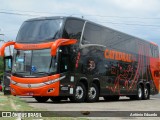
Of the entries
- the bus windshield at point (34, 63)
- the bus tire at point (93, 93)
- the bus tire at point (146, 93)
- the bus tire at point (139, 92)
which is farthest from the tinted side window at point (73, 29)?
the bus tire at point (146, 93)

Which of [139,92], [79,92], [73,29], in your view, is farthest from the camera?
[139,92]

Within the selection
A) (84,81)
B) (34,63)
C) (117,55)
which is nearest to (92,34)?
(84,81)

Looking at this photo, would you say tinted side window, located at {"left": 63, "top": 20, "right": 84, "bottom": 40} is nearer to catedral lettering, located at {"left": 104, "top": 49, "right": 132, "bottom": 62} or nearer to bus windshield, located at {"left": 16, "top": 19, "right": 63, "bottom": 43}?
bus windshield, located at {"left": 16, "top": 19, "right": 63, "bottom": 43}

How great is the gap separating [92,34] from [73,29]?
5.69 ft

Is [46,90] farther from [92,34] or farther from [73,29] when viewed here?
[92,34]

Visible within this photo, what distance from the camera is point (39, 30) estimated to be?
64.8ft

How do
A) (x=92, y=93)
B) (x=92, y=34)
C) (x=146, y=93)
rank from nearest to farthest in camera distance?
1. (x=92, y=34)
2. (x=92, y=93)
3. (x=146, y=93)

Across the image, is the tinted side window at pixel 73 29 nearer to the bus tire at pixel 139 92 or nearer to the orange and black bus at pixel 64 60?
the orange and black bus at pixel 64 60

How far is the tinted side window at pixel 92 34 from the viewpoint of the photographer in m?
20.8

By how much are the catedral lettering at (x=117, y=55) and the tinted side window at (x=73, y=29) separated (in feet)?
9.73

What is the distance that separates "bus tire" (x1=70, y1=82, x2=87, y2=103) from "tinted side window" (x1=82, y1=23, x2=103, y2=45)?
6.86 ft

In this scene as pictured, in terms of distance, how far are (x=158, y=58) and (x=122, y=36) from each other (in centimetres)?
726

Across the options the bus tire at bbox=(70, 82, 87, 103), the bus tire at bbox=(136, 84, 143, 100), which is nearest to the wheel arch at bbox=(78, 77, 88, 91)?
the bus tire at bbox=(70, 82, 87, 103)

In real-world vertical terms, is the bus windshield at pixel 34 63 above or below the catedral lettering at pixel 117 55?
below
